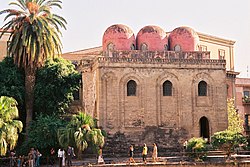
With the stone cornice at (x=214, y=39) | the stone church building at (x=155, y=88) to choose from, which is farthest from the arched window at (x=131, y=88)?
the stone cornice at (x=214, y=39)

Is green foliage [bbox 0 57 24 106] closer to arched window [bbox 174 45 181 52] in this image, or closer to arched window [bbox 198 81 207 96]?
arched window [bbox 174 45 181 52]

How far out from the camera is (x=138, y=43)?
37.2 meters

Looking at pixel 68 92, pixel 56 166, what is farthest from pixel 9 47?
pixel 56 166

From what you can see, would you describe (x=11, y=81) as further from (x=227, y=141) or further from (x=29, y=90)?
(x=227, y=141)

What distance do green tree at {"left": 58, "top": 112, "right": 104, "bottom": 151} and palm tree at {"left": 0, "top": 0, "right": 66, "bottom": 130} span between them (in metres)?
5.61

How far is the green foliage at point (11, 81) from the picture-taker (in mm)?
34312

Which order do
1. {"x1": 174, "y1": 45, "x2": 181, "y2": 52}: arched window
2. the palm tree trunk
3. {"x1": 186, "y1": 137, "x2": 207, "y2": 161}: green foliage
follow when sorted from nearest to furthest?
{"x1": 186, "y1": 137, "x2": 207, "y2": 161}: green foliage → the palm tree trunk → {"x1": 174, "y1": 45, "x2": 181, "y2": 52}: arched window

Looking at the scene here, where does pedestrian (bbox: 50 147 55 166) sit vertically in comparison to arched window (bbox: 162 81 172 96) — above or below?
below

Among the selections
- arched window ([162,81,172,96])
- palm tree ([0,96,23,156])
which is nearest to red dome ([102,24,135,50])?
arched window ([162,81,172,96])

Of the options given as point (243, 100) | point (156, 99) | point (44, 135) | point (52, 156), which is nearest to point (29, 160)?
point (52, 156)

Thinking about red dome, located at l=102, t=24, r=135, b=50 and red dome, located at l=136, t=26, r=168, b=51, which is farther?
red dome, located at l=136, t=26, r=168, b=51

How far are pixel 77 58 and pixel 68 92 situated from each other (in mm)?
11367

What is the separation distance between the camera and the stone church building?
34969 millimetres

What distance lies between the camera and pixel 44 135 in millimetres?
32094
